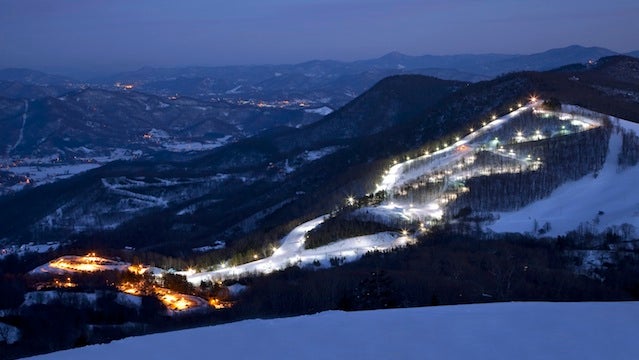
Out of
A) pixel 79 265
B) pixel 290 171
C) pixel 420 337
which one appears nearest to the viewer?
pixel 420 337

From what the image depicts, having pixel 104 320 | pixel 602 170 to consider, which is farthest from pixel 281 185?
pixel 104 320

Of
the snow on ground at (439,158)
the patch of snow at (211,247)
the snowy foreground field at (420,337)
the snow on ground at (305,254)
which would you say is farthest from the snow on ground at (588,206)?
the snowy foreground field at (420,337)

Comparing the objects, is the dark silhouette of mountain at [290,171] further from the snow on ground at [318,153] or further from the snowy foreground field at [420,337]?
the snowy foreground field at [420,337]

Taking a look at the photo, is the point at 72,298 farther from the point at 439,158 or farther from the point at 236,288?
the point at 439,158

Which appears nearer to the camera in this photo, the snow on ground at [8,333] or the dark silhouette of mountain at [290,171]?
the snow on ground at [8,333]

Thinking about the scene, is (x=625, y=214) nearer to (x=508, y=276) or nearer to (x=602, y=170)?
(x=602, y=170)

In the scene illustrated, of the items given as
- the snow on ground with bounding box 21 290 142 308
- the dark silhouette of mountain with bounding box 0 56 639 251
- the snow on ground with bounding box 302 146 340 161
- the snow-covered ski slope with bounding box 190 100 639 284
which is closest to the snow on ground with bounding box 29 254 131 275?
the snow-covered ski slope with bounding box 190 100 639 284

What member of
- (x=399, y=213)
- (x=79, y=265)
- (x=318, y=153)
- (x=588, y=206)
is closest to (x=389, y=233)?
(x=399, y=213)
